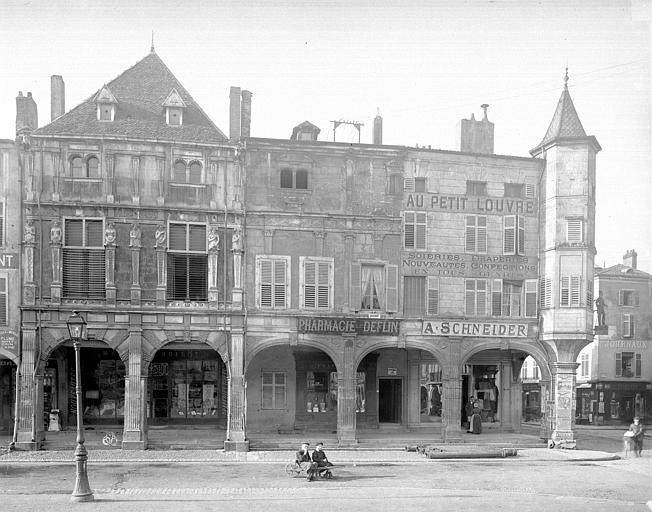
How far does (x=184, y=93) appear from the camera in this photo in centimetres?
3028

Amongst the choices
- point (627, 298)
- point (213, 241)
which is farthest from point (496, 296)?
point (627, 298)

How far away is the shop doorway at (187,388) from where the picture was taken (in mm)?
32219

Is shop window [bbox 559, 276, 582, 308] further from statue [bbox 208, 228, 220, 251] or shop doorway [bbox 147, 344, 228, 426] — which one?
shop doorway [bbox 147, 344, 228, 426]

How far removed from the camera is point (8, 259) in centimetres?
2738

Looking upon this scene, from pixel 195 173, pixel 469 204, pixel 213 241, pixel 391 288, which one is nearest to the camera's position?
pixel 213 241

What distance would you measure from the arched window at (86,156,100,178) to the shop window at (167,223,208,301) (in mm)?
3527

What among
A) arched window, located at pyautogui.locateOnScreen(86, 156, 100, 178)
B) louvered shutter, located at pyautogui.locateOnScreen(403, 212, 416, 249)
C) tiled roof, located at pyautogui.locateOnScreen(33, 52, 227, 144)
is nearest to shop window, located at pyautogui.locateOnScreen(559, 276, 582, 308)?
louvered shutter, located at pyautogui.locateOnScreen(403, 212, 416, 249)

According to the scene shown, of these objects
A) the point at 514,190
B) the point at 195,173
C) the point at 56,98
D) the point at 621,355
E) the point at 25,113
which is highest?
the point at 56,98

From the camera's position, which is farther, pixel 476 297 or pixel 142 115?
pixel 476 297

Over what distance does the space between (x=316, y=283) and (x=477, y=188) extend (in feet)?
27.1

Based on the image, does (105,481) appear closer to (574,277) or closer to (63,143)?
(63,143)

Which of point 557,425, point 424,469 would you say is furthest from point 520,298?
point 424,469

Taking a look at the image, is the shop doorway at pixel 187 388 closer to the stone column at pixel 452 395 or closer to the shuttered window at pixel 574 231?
the stone column at pixel 452 395

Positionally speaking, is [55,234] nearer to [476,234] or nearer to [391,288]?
[391,288]
